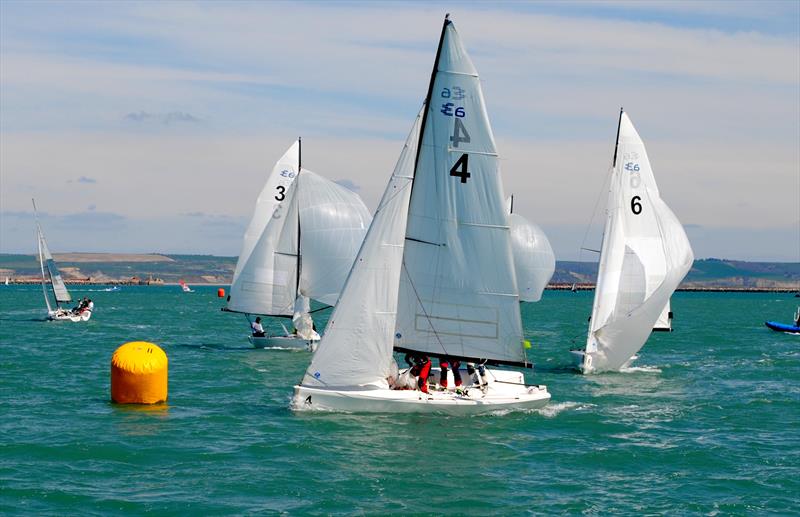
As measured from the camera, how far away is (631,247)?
4703cm

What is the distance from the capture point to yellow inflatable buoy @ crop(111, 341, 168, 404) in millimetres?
32406

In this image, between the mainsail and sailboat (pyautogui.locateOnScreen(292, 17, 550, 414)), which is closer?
sailboat (pyautogui.locateOnScreen(292, 17, 550, 414))

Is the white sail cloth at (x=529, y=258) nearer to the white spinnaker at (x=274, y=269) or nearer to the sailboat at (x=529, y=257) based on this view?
the sailboat at (x=529, y=257)

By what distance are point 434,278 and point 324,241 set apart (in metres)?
24.7

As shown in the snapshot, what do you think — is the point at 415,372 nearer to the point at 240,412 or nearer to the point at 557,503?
the point at 240,412

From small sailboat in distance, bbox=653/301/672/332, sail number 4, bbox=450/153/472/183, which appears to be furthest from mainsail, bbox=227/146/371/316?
sail number 4, bbox=450/153/472/183

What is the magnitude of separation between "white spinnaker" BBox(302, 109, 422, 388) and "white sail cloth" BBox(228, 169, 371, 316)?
23.8m

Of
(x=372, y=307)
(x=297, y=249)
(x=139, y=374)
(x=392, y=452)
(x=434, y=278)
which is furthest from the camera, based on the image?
(x=297, y=249)

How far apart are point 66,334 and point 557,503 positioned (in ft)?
174

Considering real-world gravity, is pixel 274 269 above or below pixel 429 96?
below

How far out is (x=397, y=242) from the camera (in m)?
31.0

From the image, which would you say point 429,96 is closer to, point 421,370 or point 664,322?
point 421,370

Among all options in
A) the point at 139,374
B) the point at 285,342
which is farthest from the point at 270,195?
the point at 139,374

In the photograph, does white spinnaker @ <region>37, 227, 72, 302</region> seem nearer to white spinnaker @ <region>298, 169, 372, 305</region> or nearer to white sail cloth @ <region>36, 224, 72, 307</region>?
white sail cloth @ <region>36, 224, 72, 307</region>
